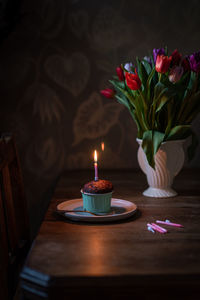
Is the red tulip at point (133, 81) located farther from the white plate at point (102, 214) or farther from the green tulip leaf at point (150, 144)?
the white plate at point (102, 214)

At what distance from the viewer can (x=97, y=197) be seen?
1.05 m

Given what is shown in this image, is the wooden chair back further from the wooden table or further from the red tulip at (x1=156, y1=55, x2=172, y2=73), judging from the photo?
the red tulip at (x1=156, y1=55, x2=172, y2=73)

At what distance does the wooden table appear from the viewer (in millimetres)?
686

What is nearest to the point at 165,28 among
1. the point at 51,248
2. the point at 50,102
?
the point at 50,102

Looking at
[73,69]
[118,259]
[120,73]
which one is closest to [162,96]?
[120,73]

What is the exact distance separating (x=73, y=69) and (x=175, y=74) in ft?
2.36

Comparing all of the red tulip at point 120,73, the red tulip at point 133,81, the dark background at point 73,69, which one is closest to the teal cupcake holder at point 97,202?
the red tulip at point 133,81

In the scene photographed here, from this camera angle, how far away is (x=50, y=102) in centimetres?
173

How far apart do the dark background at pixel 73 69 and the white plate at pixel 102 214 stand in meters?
0.61

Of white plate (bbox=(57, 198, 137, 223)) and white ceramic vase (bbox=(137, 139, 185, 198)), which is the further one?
white ceramic vase (bbox=(137, 139, 185, 198))

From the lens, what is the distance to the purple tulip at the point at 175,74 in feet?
3.60

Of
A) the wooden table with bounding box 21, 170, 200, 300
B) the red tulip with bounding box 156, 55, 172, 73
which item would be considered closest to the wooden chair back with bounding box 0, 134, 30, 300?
the wooden table with bounding box 21, 170, 200, 300

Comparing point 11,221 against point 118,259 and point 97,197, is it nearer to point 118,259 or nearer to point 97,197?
point 97,197

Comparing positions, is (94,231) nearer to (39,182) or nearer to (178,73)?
(178,73)
